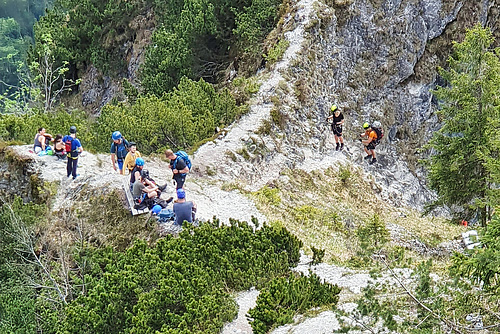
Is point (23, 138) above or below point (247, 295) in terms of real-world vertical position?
below

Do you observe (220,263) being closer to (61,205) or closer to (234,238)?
(234,238)

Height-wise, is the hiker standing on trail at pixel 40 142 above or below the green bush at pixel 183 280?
below

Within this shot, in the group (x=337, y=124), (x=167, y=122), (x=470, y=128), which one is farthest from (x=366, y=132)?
(x=167, y=122)

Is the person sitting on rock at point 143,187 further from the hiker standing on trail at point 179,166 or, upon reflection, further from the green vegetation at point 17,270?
the green vegetation at point 17,270

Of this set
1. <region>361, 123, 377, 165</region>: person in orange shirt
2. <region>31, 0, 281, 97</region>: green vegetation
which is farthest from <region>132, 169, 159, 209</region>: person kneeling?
<region>31, 0, 281, 97</region>: green vegetation

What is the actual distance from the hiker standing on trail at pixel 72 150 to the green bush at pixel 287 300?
8.96 m

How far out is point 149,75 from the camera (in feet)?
102

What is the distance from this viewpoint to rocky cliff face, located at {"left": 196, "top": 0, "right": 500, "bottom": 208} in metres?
22.9

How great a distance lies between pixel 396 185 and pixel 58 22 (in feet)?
99.5

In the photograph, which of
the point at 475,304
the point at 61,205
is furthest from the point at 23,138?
the point at 475,304

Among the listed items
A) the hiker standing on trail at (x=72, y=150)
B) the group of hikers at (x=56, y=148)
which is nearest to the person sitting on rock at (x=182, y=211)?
the hiker standing on trail at (x=72, y=150)

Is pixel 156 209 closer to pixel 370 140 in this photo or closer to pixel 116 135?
pixel 116 135

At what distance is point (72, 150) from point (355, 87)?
17.2 m

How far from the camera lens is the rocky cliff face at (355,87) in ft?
75.2
